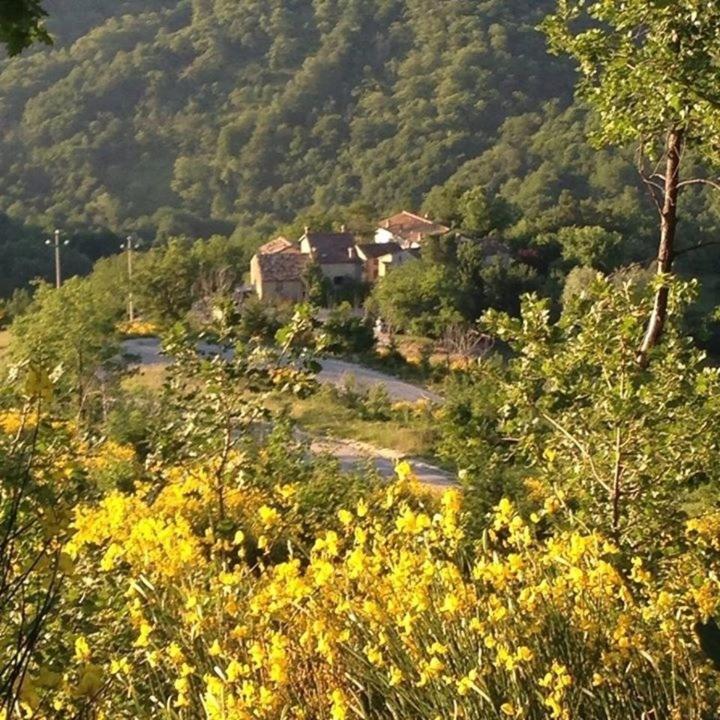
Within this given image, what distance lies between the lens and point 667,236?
3.76 meters

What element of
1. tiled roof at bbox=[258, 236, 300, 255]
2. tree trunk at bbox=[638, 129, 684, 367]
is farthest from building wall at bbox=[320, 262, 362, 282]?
tree trunk at bbox=[638, 129, 684, 367]

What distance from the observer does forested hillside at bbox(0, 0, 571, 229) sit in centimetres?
6150

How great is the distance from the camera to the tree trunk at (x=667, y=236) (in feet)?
11.9

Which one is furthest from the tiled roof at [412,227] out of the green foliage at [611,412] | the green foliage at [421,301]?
the green foliage at [611,412]

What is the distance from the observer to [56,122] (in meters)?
69.6

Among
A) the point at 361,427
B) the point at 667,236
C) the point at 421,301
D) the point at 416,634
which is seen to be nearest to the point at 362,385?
the point at 361,427

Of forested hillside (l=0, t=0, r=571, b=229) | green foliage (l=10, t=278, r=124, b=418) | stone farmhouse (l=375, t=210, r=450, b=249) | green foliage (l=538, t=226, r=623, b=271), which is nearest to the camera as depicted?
green foliage (l=10, t=278, r=124, b=418)

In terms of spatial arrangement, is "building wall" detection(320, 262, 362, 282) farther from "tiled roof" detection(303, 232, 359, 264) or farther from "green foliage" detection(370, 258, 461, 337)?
"green foliage" detection(370, 258, 461, 337)

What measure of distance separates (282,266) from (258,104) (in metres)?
43.0

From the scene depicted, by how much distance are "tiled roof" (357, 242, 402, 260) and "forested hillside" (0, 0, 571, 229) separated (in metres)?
19.9

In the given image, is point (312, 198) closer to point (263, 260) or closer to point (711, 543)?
point (263, 260)

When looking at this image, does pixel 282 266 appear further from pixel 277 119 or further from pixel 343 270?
pixel 277 119

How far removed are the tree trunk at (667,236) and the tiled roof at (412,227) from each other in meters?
29.6

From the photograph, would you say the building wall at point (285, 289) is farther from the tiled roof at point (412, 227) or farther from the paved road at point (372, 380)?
the paved road at point (372, 380)
